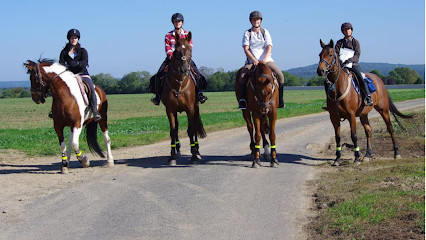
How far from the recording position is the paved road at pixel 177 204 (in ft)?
24.3

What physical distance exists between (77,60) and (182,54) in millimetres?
2388

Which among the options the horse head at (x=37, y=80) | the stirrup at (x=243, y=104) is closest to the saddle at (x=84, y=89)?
the horse head at (x=37, y=80)

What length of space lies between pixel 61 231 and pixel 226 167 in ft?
18.7

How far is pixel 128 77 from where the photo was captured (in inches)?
4609

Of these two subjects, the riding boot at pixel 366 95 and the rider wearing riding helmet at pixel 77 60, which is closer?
the rider wearing riding helmet at pixel 77 60

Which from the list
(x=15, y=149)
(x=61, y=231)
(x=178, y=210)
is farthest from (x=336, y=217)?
(x=15, y=149)

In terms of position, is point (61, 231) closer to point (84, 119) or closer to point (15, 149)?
point (84, 119)

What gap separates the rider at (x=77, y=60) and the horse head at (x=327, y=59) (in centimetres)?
492

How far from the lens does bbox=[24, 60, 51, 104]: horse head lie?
1185cm

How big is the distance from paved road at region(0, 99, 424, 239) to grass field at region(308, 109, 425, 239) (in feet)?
1.15

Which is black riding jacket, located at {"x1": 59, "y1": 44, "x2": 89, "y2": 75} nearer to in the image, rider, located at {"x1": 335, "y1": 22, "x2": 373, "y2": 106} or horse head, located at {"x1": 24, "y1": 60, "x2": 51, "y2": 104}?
horse head, located at {"x1": 24, "y1": 60, "x2": 51, "y2": 104}

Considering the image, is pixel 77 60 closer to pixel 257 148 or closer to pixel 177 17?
pixel 177 17

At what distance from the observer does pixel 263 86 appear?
12039 millimetres

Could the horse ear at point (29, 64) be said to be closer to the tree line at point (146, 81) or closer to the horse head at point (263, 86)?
the horse head at point (263, 86)
